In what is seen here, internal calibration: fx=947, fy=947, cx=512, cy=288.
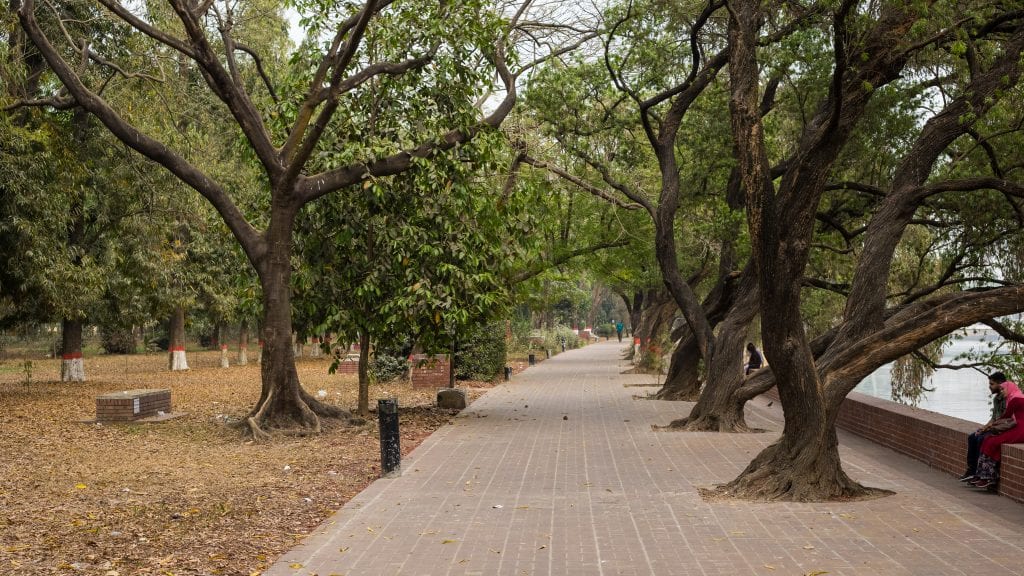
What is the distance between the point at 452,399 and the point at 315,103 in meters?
7.67

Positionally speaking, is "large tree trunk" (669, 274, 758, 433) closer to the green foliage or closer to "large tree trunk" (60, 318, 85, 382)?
"large tree trunk" (60, 318, 85, 382)

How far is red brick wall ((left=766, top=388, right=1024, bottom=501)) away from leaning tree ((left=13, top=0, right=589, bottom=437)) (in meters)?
7.95

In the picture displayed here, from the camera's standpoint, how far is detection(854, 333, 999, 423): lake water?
30.8m

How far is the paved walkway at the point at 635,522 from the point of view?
6.87 metres

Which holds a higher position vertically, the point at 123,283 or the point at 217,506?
the point at 123,283

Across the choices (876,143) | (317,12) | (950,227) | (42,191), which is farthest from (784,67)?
(42,191)

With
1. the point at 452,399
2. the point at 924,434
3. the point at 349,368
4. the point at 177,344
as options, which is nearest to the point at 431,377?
the point at 452,399

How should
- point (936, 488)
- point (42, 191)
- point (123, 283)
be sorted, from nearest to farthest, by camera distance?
1. point (936, 488)
2. point (42, 191)
3. point (123, 283)

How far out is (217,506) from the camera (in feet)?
29.8

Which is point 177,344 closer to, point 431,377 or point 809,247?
point 431,377

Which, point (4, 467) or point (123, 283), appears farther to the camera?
point (123, 283)

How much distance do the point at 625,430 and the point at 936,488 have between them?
6.39m

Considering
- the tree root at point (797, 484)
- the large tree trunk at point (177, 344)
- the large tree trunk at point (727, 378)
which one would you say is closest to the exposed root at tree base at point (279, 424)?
the large tree trunk at point (727, 378)

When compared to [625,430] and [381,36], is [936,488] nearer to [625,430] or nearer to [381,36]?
[625,430]
